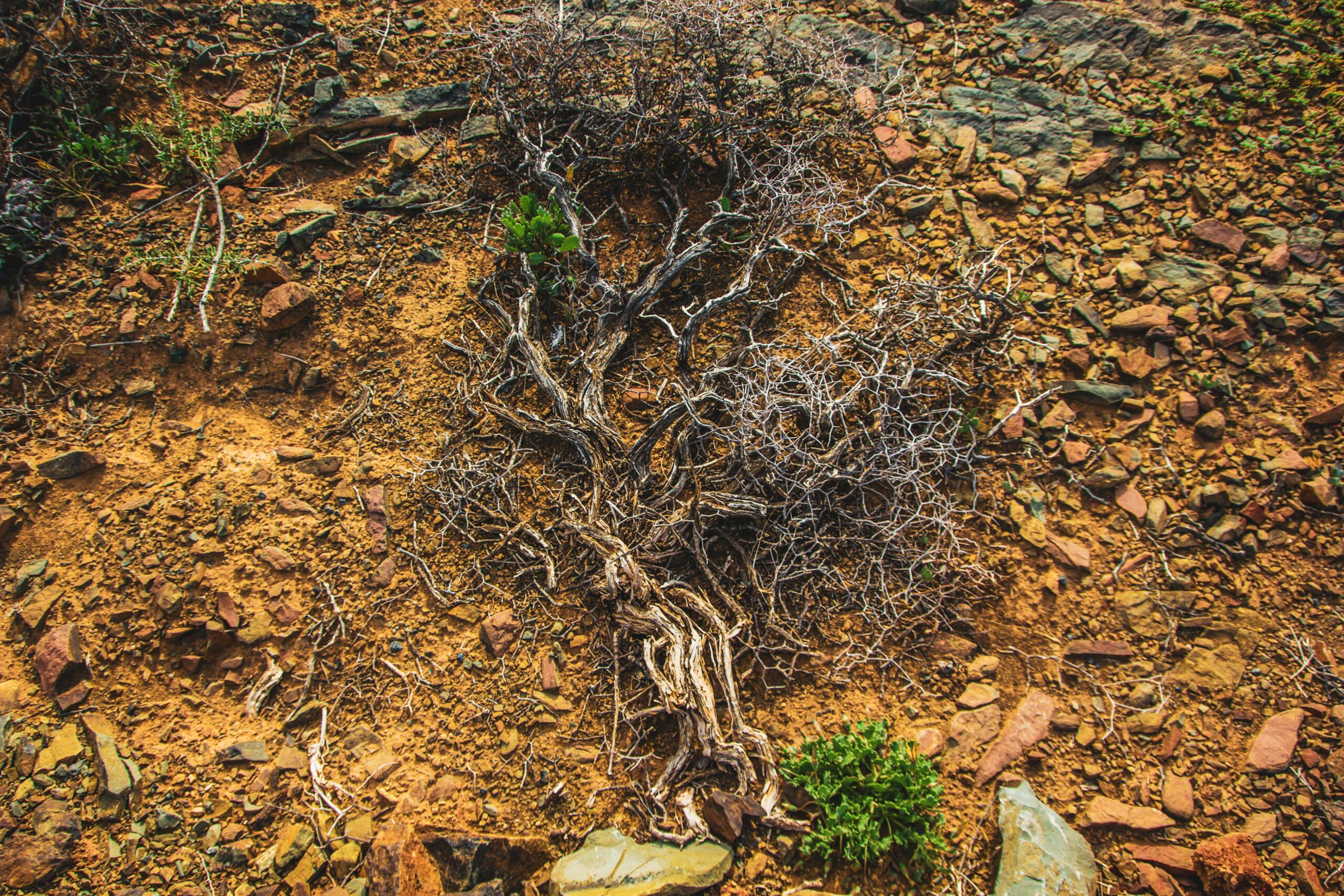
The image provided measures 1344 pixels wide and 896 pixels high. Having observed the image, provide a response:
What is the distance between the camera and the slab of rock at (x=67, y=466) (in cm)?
285

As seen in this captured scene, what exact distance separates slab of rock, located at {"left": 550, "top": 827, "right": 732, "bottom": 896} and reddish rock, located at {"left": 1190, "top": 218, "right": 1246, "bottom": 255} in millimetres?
3458

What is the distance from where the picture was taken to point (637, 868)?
2.26 m

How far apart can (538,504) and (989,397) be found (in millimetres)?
2076

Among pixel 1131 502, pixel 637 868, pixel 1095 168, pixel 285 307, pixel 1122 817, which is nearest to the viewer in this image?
pixel 637 868

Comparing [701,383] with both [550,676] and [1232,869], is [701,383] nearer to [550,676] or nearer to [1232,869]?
[550,676]

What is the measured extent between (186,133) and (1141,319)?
465cm

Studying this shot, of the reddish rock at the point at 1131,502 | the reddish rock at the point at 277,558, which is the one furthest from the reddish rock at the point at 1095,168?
the reddish rock at the point at 277,558

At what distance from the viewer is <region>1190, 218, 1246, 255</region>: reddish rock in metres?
3.25

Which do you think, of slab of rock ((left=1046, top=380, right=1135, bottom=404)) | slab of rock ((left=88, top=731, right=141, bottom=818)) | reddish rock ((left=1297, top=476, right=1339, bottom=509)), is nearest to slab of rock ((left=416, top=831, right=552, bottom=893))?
slab of rock ((left=88, top=731, right=141, bottom=818))

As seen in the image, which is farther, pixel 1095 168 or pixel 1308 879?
pixel 1095 168

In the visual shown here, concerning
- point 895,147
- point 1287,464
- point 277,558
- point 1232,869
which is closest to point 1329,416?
point 1287,464

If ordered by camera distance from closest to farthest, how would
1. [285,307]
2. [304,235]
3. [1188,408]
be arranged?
1. [1188,408]
2. [285,307]
3. [304,235]

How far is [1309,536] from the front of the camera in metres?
2.77

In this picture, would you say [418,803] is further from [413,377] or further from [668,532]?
[413,377]
